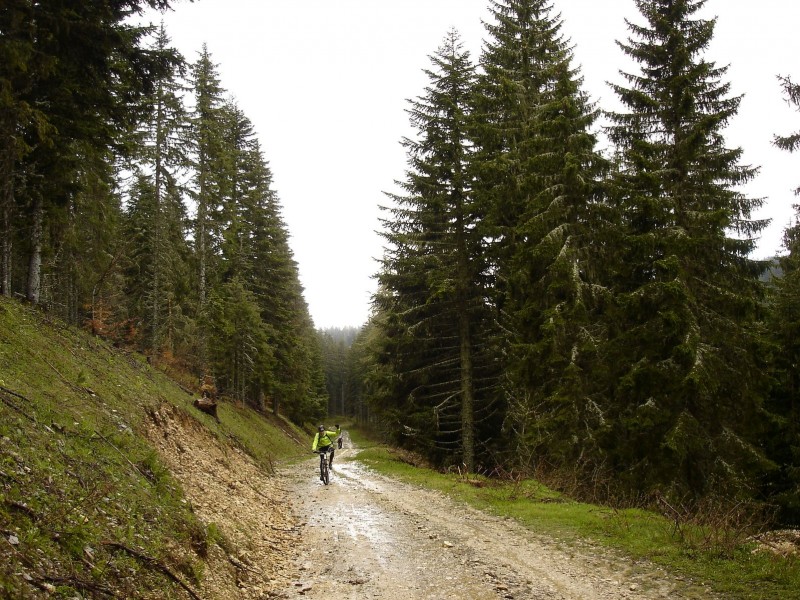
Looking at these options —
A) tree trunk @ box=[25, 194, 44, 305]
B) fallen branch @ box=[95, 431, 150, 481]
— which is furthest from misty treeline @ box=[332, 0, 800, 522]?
tree trunk @ box=[25, 194, 44, 305]

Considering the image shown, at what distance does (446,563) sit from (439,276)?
13404 millimetres

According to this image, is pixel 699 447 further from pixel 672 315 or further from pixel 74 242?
pixel 74 242

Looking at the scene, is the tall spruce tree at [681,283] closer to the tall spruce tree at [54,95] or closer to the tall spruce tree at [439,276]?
the tall spruce tree at [439,276]

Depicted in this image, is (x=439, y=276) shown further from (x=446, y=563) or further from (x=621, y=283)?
(x=446, y=563)

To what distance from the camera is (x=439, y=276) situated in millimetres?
20719

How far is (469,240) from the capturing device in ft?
70.9

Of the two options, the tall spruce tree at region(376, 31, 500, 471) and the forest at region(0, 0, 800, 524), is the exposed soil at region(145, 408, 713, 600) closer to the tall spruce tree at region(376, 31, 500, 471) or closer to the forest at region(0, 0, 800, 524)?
the forest at region(0, 0, 800, 524)

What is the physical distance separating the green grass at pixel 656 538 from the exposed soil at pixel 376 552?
1.21 feet

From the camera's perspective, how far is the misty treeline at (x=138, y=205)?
11.6m

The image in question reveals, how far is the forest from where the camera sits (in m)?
12.8

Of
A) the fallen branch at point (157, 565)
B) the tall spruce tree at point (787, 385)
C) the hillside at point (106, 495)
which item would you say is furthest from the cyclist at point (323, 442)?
the tall spruce tree at point (787, 385)

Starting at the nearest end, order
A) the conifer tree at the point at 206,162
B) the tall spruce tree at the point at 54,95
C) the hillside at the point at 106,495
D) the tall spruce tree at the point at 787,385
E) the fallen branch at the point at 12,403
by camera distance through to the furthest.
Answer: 1. the hillside at the point at 106,495
2. the fallen branch at the point at 12,403
3. the tall spruce tree at the point at 54,95
4. the tall spruce tree at the point at 787,385
5. the conifer tree at the point at 206,162

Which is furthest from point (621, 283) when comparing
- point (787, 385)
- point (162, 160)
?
point (162, 160)

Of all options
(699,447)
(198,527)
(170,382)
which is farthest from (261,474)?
(699,447)
